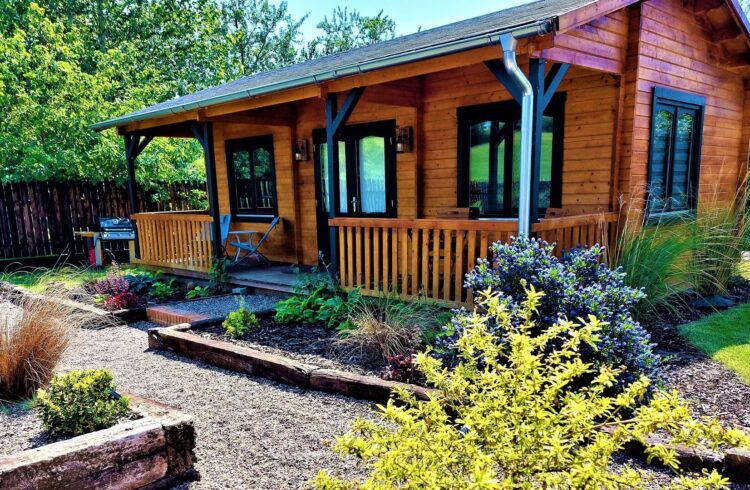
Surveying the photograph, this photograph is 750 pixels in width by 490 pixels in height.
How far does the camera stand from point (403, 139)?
6.88 metres

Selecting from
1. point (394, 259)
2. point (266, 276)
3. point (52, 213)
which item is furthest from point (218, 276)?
point (52, 213)

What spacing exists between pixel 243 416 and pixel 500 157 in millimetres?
4424

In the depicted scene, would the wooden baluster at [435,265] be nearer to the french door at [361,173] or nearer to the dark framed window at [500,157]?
the dark framed window at [500,157]

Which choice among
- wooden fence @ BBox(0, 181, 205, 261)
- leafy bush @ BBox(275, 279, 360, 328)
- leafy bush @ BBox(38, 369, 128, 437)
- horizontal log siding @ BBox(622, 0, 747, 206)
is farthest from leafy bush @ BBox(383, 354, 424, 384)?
wooden fence @ BBox(0, 181, 205, 261)

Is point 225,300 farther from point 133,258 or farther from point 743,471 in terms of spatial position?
point 743,471

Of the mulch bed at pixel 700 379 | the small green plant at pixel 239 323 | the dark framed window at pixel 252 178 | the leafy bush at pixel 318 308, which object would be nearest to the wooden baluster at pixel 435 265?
the leafy bush at pixel 318 308

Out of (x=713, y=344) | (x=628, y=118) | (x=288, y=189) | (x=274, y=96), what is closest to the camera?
(x=713, y=344)

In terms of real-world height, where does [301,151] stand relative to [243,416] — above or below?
above

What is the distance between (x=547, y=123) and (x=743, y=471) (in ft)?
14.1

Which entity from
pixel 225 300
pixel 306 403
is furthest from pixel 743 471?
pixel 225 300

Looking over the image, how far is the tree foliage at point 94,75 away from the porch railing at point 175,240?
11.2 ft

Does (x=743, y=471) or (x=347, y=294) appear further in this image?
(x=347, y=294)

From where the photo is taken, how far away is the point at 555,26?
3762mm

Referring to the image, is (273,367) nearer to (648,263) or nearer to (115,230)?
(648,263)
